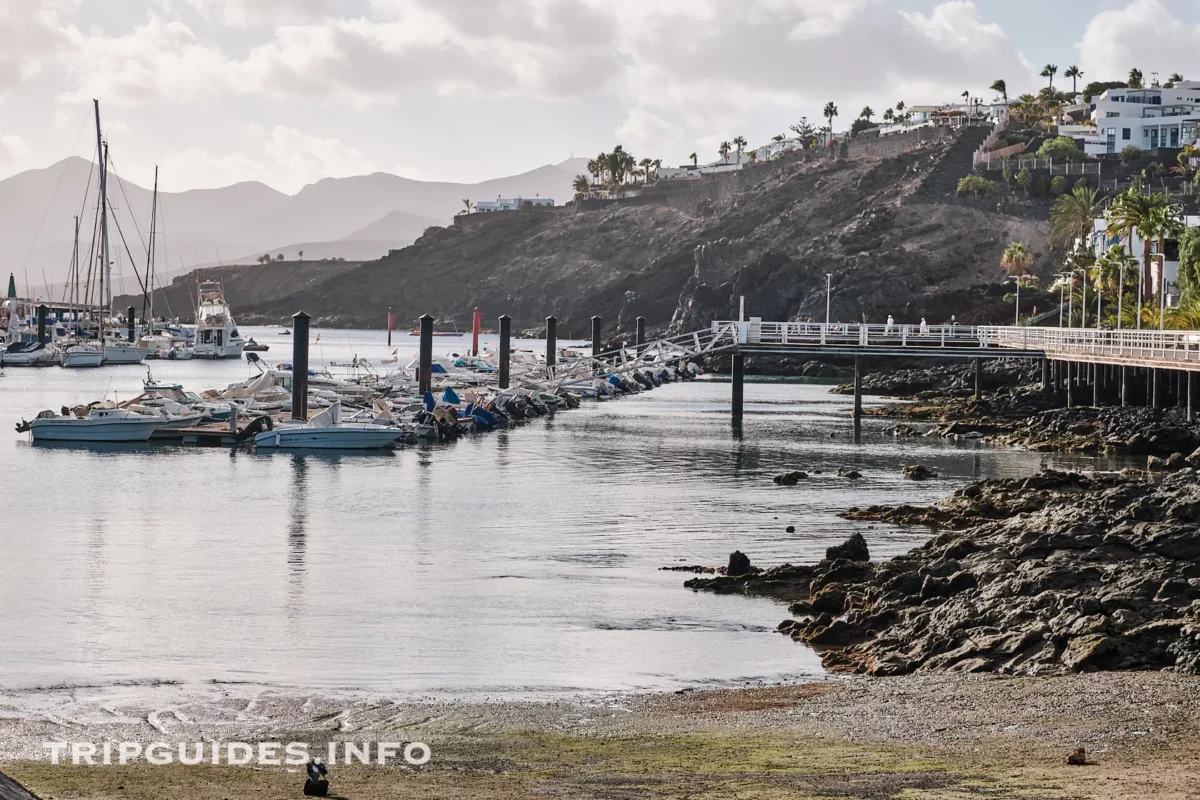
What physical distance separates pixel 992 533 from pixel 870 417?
50637 millimetres

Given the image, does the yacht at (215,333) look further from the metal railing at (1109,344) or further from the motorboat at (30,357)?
the metal railing at (1109,344)

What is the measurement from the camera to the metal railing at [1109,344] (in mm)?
59825

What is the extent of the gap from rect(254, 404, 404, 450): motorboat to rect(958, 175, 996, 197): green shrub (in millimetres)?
140463

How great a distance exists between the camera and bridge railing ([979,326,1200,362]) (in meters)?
60.2

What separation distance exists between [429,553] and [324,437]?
26.1m

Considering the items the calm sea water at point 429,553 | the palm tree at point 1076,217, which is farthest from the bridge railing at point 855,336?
the palm tree at point 1076,217

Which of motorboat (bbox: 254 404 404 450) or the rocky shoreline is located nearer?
the rocky shoreline

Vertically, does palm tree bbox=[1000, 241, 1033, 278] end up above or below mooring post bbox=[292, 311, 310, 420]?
above

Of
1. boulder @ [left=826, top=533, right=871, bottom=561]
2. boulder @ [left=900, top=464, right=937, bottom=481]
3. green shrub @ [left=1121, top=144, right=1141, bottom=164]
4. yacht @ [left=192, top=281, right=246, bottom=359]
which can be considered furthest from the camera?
green shrub @ [left=1121, top=144, right=1141, bottom=164]

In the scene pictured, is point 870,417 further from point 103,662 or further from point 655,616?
A: point 103,662

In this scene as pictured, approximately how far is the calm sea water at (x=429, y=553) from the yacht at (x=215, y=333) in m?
91.6

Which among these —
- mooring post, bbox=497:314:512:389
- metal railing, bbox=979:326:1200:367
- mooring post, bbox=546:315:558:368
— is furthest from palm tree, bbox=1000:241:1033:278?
mooring post, bbox=497:314:512:389

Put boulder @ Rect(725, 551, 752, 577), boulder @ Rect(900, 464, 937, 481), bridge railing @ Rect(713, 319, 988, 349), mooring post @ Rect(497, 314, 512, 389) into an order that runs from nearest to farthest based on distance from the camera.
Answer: boulder @ Rect(725, 551, 752, 577)
boulder @ Rect(900, 464, 937, 481)
bridge railing @ Rect(713, 319, 988, 349)
mooring post @ Rect(497, 314, 512, 389)

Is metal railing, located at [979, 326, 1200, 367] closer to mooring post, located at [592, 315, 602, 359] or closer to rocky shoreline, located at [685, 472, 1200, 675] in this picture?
rocky shoreline, located at [685, 472, 1200, 675]
